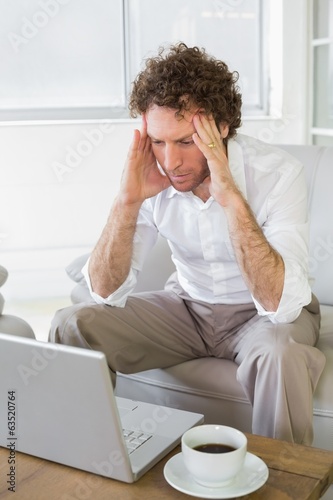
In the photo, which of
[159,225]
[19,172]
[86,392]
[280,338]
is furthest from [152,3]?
[86,392]

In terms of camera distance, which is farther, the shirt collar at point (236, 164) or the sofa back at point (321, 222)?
the sofa back at point (321, 222)

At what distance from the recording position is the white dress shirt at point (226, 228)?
5.94ft

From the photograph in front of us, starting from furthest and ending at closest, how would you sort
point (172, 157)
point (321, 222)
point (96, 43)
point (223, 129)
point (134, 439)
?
1. point (96, 43)
2. point (321, 222)
3. point (223, 129)
4. point (172, 157)
5. point (134, 439)

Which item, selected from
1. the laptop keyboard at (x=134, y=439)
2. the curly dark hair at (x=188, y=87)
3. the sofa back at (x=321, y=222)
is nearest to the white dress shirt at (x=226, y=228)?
the curly dark hair at (x=188, y=87)

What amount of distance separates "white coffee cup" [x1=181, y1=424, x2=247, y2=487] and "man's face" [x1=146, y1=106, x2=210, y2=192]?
33.6 inches

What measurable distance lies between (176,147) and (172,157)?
29mm

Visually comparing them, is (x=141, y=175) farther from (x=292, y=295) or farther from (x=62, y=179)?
Result: (x=62, y=179)

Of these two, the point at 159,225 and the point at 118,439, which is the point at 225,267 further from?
the point at 118,439

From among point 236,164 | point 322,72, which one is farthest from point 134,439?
point 322,72

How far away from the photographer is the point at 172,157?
6.11ft

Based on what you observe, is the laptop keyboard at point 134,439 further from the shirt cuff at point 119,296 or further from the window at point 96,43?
the window at point 96,43

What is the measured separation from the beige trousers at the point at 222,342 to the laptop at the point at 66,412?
1.27ft

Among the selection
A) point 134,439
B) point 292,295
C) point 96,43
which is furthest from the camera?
point 96,43

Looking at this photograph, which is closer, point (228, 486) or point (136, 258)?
point (228, 486)
